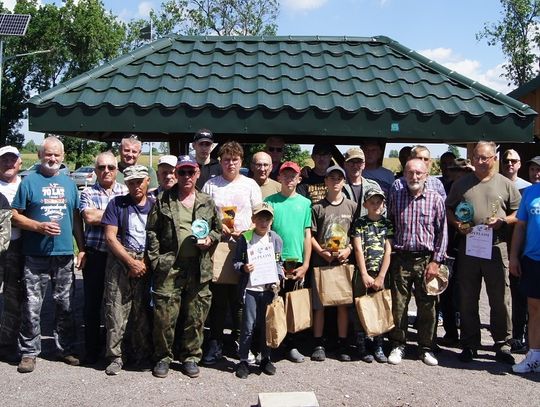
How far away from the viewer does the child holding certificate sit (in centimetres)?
482

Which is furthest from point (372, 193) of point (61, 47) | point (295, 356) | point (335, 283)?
point (61, 47)

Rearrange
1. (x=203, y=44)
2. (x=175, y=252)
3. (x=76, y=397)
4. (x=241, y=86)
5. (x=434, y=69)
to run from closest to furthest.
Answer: (x=76, y=397) → (x=175, y=252) → (x=241, y=86) → (x=434, y=69) → (x=203, y=44)

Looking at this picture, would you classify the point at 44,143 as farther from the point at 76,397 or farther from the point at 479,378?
the point at 479,378

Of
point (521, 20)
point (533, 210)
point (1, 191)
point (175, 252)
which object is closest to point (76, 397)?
point (175, 252)

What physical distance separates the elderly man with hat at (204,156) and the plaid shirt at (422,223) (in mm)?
1875

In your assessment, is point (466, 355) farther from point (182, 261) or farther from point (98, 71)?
point (98, 71)

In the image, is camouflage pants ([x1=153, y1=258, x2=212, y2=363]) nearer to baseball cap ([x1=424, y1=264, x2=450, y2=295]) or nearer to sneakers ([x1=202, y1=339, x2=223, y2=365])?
sneakers ([x1=202, y1=339, x2=223, y2=365])

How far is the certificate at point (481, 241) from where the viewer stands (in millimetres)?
5273

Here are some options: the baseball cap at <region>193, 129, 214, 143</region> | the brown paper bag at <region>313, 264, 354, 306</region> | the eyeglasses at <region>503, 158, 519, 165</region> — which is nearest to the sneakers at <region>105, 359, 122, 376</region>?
the brown paper bag at <region>313, 264, 354, 306</region>

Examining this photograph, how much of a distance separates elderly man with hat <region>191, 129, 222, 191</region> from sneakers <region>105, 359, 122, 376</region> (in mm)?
1820

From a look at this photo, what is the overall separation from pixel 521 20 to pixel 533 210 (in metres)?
32.6

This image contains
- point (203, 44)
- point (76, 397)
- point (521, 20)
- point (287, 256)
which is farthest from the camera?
point (521, 20)

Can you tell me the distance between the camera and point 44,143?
4918 mm

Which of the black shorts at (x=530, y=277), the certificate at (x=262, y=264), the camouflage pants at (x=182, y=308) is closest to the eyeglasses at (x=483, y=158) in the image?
the black shorts at (x=530, y=277)
